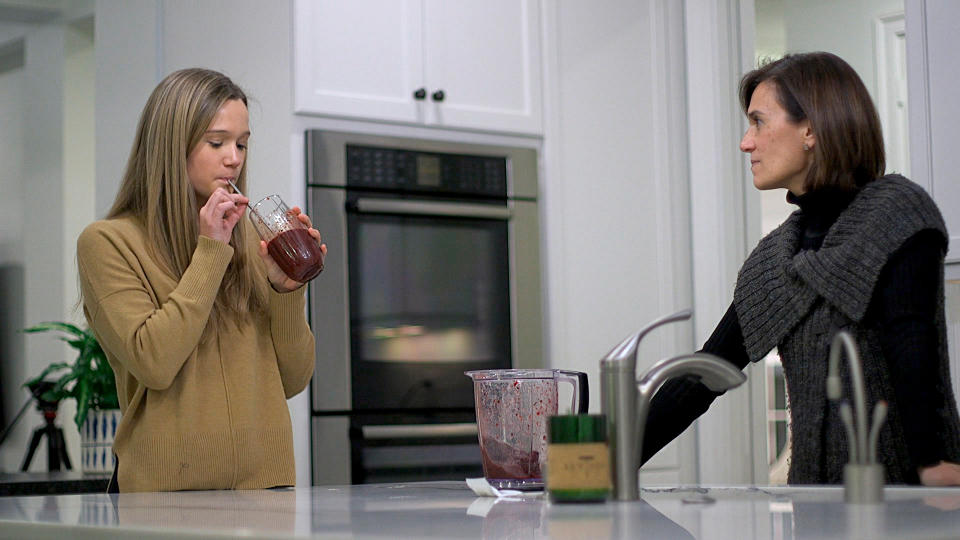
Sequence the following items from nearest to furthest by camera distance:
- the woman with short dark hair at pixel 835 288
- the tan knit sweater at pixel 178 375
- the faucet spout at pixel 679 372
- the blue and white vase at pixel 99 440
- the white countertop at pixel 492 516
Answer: the white countertop at pixel 492 516 < the faucet spout at pixel 679 372 < the woman with short dark hair at pixel 835 288 < the tan knit sweater at pixel 178 375 < the blue and white vase at pixel 99 440

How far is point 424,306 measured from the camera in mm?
3139

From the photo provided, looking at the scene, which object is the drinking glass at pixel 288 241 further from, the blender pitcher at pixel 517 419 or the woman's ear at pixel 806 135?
the woman's ear at pixel 806 135

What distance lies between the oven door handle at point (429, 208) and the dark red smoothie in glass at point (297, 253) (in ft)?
3.87

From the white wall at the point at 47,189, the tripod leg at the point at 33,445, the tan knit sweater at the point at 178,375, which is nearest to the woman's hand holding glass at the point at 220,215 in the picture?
the tan knit sweater at the point at 178,375

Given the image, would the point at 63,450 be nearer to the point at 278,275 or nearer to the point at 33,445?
the point at 33,445

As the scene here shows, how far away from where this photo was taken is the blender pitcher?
139 centimetres

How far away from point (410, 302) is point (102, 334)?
142 centimetres

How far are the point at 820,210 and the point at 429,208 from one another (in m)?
1.54

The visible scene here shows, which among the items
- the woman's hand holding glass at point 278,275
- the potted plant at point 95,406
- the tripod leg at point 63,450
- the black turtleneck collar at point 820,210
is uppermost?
the black turtleneck collar at point 820,210

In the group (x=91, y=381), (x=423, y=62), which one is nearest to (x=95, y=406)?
(x=91, y=381)

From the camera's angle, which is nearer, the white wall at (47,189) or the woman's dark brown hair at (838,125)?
the woman's dark brown hair at (838,125)

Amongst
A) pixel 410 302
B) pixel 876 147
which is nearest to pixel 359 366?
pixel 410 302

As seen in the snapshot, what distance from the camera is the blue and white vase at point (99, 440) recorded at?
2713 millimetres

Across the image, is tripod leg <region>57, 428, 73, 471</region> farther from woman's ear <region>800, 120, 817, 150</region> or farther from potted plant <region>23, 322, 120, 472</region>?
woman's ear <region>800, 120, 817, 150</region>
